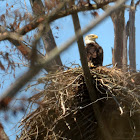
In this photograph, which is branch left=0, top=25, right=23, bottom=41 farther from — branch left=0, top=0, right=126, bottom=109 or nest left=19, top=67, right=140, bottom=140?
nest left=19, top=67, right=140, bottom=140

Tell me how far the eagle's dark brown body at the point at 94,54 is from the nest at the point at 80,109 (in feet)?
3.17

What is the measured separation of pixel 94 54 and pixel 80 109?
4.70ft

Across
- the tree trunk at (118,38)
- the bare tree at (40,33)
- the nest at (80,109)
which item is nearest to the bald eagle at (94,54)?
the tree trunk at (118,38)

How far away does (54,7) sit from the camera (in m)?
2.02

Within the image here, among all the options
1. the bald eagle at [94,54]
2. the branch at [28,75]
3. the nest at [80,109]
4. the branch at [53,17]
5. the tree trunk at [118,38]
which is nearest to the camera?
the branch at [28,75]

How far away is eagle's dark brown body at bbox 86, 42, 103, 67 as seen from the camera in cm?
482

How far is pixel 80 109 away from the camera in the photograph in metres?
3.72

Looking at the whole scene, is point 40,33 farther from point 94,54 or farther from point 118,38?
point 118,38

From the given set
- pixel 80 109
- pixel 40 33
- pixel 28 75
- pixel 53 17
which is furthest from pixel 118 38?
pixel 28 75

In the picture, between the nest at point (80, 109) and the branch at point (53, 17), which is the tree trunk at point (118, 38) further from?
the branch at point (53, 17)

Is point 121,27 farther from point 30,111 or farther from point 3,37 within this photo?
point 3,37

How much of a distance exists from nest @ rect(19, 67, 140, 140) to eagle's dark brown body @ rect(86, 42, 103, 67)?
38.1 inches

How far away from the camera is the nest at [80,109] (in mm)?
3584

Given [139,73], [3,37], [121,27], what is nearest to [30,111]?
[139,73]
